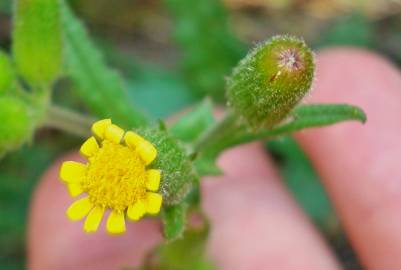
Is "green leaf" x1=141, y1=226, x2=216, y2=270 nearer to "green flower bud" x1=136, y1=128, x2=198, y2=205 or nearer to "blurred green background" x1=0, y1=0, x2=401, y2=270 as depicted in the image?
"green flower bud" x1=136, y1=128, x2=198, y2=205

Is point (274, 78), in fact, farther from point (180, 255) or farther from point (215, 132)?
point (180, 255)

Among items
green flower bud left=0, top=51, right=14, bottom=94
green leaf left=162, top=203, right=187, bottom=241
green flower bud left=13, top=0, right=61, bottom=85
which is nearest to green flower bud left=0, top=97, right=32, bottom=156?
green flower bud left=0, top=51, right=14, bottom=94

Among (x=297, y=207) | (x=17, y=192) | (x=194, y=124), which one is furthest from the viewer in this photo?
(x=17, y=192)

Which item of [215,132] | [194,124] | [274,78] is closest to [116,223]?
[274,78]

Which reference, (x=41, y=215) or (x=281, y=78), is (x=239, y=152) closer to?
(x=41, y=215)

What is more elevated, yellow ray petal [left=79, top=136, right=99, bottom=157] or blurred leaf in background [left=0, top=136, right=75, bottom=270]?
blurred leaf in background [left=0, top=136, right=75, bottom=270]

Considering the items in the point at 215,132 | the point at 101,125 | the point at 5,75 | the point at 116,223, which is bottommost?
the point at 116,223

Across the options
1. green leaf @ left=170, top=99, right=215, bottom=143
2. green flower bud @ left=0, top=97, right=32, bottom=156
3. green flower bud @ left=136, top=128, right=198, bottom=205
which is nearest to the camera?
green flower bud @ left=136, top=128, right=198, bottom=205
